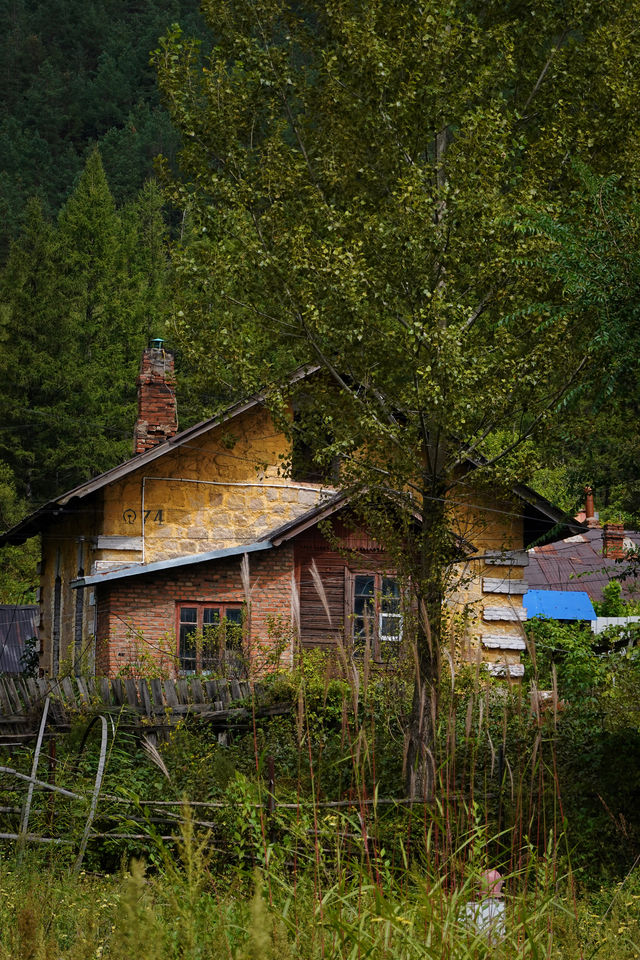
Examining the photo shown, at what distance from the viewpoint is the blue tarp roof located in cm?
3080

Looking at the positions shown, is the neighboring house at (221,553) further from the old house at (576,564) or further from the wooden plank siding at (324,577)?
the old house at (576,564)

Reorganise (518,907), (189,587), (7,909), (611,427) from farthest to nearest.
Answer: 1. (189,587)
2. (611,427)
3. (7,909)
4. (518,907)

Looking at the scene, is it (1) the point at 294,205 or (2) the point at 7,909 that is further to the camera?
(1) the point at 294,205

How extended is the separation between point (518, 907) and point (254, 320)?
9357 millimetres

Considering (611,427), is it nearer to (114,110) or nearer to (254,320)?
(254,320)

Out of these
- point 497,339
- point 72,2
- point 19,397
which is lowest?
point 497,339

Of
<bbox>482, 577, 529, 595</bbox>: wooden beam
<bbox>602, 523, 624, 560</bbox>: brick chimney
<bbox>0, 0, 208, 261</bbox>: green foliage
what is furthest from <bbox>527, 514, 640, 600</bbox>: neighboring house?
<bbox>0, 0, 208, 261</bbox>: green foliage

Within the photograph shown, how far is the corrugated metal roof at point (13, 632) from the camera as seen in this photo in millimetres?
35125

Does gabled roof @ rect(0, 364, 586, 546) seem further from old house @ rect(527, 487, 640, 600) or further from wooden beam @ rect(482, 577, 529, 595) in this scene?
old house @ rect(527, 487, 640, 600)

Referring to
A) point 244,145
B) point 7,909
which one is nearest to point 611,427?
point 244,145

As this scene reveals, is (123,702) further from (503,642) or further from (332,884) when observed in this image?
(503,642)

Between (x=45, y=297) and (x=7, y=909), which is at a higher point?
(x=45, y=297)

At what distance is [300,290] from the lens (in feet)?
40.1

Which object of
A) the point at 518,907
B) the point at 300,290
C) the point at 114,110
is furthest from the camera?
the point at 114,110
